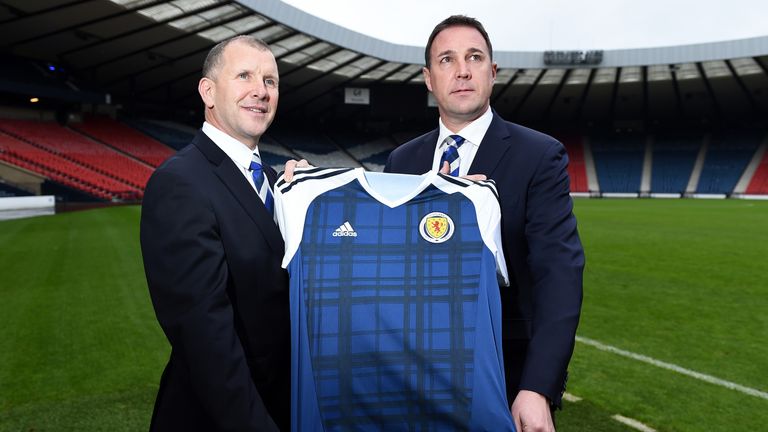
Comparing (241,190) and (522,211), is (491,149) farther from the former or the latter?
(241,190)

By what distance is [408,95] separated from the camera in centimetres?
3881

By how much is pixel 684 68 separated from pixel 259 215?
37.0 metres

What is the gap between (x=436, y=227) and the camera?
185cm

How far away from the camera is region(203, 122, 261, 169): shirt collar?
2008 mm

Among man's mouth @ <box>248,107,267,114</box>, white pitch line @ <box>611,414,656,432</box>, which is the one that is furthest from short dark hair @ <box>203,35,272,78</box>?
white pitch line @ <box>611,414,656,432</box>

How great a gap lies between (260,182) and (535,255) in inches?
40.5

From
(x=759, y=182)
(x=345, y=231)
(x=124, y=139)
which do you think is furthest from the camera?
(x=759, y=182)

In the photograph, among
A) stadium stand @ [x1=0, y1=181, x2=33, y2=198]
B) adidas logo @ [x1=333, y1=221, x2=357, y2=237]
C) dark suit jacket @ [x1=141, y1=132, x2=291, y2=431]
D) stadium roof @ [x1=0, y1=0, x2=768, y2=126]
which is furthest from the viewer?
stadium roof @ [x1=0, y1=0, x2=768, y2=126]

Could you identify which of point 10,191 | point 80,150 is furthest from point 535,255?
point 80,150

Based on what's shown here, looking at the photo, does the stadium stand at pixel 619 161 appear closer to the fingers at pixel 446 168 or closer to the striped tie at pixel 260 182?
the fingers at pixel 446 168

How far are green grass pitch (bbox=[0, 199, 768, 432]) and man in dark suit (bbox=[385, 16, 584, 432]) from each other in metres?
2.19

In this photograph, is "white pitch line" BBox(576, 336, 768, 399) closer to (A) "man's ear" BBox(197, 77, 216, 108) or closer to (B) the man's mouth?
(B) the man's mouth

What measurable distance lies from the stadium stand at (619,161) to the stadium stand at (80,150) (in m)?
33.6

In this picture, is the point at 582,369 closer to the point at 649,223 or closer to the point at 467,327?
the point at 467,327
